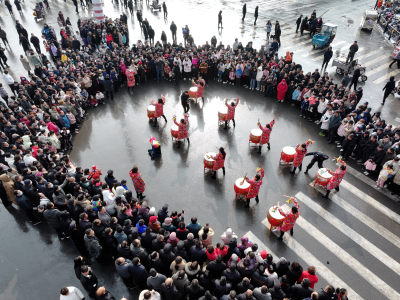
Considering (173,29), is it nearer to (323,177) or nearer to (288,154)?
(288,154)

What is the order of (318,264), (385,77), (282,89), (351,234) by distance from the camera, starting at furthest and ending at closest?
(385,77)
(282,89)
(351,234)
(318,264)

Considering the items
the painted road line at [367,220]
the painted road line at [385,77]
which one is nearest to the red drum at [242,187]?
the painted road line at [367,220]

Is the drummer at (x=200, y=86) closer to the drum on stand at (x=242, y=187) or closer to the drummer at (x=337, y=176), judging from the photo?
the drum on stand at (x=242, y=187)

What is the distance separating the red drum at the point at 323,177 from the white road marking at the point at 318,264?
285 centimetres

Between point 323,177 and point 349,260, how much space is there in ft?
10.5

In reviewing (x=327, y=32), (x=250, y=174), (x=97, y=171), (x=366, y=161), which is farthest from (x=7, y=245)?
(x=327, y=32)

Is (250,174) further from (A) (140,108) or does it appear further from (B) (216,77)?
(B) (216,77)

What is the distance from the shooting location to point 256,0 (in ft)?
123

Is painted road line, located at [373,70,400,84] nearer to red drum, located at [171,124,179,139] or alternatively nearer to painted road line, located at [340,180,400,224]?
painted road line, located at [340,180,400,224]

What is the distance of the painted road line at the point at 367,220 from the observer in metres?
9.94

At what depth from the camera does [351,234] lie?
10.1 m

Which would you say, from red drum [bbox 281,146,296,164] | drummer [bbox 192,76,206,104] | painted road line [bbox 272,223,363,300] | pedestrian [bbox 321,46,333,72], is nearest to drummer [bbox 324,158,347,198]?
red drum [bbox 281,146,296,164]

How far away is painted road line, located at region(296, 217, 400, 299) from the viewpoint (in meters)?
8.52

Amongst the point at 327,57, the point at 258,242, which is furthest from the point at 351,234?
the point at 327,57
